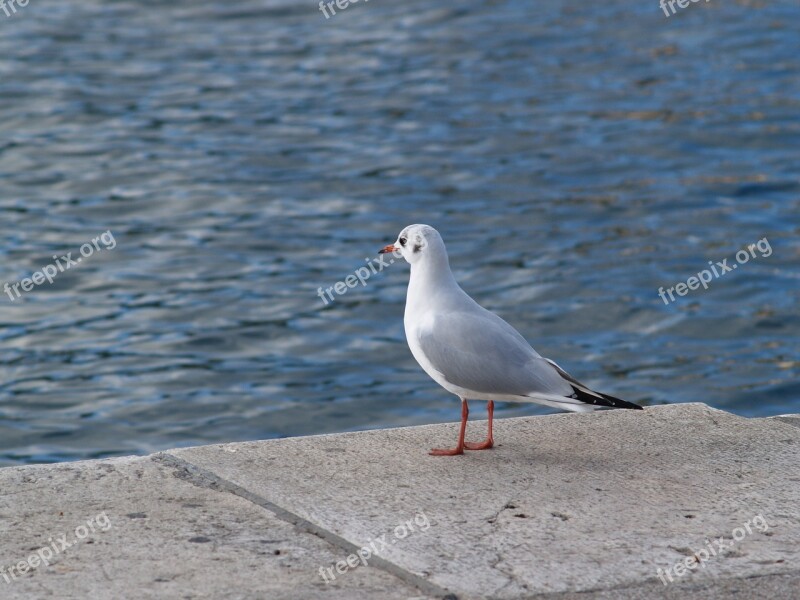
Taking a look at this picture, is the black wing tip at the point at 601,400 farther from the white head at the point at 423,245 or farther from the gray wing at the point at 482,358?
the white head at the point at 423,245

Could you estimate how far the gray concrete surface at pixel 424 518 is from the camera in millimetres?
3869

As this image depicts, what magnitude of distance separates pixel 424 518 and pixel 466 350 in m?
0.95

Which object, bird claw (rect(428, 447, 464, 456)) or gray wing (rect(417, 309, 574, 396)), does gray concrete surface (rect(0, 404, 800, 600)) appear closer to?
bird claw (rect(428, 447, 464, 456))

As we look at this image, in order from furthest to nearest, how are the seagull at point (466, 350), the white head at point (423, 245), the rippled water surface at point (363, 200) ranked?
the rippled water surface at point (363, 200), the white head at point (423, 245), the seagull at point (466, 350)

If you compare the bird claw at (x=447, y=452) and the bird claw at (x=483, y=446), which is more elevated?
the bird claw at (x=447, y=452)

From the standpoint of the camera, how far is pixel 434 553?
4055 mm

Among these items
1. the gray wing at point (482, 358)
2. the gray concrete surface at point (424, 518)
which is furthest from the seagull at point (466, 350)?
the gray concrete surface at point (424, 518)

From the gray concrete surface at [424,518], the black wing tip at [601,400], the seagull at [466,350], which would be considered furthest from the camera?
the seagull at [466,350]

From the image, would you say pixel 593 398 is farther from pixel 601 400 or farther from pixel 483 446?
pixel 483 446

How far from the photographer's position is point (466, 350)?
5105mm

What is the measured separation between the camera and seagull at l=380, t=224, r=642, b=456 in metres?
5.04

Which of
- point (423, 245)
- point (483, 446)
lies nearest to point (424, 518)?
point (483, 446)

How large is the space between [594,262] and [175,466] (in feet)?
24.9

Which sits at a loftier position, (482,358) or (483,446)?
(482,358)
